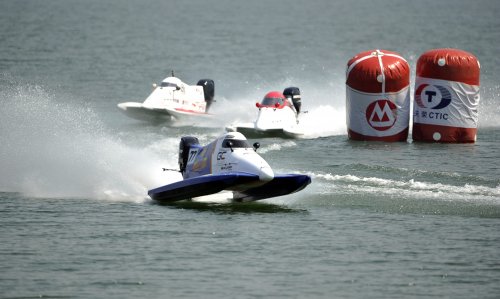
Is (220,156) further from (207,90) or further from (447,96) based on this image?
(207,90)

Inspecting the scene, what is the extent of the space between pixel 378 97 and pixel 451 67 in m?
1.90

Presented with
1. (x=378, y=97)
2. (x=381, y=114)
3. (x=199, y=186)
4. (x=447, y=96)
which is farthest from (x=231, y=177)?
(x=447, y=96)

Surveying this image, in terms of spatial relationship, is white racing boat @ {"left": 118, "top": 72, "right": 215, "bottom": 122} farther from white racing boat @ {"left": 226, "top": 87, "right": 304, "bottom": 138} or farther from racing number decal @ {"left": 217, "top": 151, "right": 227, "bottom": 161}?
racing number decal @ {"left": 217, "top": 151, "right": 227, "bottom": 161}

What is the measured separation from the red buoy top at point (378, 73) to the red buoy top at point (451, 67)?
59 cm

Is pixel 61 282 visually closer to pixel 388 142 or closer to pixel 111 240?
pixel 111 240

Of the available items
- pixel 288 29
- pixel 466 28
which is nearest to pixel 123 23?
pixel 288 29

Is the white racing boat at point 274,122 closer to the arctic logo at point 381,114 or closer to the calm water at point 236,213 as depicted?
the calm water at point 236,213

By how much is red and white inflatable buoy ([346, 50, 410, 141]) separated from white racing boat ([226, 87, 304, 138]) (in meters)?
2.04

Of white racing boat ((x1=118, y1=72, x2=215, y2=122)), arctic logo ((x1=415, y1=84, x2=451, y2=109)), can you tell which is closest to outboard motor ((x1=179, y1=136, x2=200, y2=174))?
arctic logo ((x1=415, y1=84, x2=451, y2=109))

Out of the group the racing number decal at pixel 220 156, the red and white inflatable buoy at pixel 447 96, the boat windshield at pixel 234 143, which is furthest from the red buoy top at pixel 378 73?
the racing number decal at pixel 220 156

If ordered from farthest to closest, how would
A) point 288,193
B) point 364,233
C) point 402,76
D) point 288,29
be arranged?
point 288,29
point 402,76
point 288,193
point 364,233

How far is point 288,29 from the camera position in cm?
8338

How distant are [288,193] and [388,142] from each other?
27.9 ft

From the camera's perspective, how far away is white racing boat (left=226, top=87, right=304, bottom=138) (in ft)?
96.4
